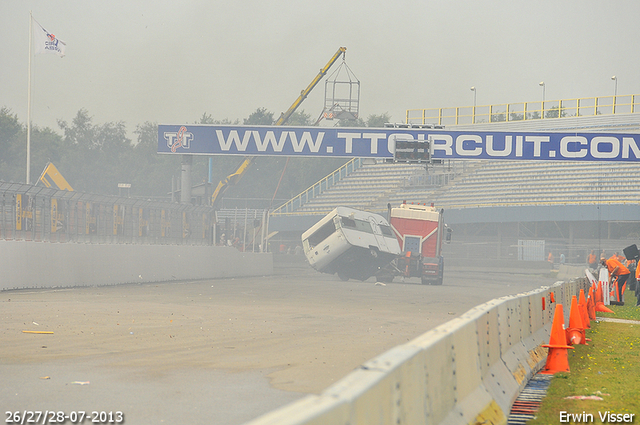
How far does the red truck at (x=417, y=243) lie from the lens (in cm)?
3550

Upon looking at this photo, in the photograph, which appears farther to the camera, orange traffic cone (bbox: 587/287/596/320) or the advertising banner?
the advertising banner

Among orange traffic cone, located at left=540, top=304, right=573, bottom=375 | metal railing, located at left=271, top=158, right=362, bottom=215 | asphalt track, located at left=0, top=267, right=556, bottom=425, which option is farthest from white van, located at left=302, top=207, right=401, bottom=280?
metal railing, located at left=271, top=158, right=362, bottom=215

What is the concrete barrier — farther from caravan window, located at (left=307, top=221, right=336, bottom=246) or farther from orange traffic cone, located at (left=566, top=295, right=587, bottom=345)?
orange traffic cone, located at (left=566, top=295, right=587, bottom=345)

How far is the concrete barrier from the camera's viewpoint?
2133cm

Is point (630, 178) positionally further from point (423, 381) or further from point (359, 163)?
point (423, 381)

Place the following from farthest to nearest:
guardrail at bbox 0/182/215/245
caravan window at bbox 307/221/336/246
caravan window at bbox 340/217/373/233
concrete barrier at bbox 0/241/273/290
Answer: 1. caravan window at bbox 307/221/336/246
2. caravan window at bbox 340/217/373/233
3. guardrail at bbox 0/182/215/245
4. concrete barrier at bbox 0/241/273/290

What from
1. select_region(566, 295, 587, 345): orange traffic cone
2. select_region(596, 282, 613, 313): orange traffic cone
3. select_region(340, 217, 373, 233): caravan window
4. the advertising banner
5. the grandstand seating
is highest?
the advertising banner

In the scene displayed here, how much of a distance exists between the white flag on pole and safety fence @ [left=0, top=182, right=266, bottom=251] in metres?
9.51

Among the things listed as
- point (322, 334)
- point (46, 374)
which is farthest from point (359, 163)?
point (46, 374)

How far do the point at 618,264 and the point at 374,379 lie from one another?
79.4 ft

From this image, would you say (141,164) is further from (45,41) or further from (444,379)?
(444,379)

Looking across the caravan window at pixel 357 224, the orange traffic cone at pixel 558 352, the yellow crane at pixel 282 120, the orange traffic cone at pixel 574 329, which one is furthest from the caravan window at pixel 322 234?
the orange traffic cone at pixel 558 352

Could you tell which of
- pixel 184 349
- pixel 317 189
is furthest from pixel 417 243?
pixel 317 189

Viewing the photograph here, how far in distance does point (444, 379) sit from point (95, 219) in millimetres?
21491
